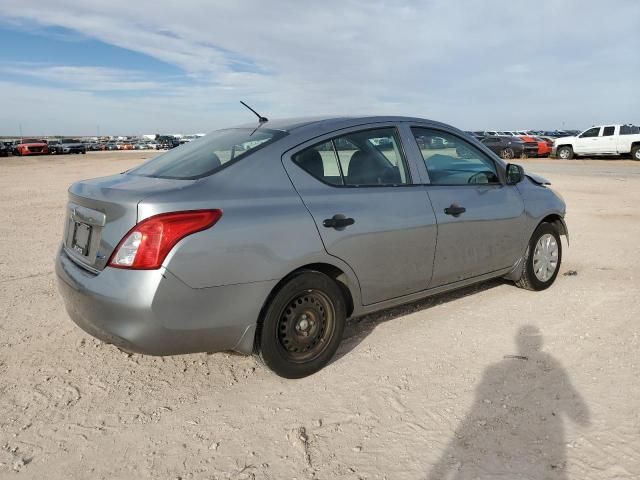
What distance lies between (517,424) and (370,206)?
1564mm

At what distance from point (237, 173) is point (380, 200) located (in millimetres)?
1023

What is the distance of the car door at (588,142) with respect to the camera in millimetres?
27031

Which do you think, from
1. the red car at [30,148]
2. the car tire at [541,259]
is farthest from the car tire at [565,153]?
the red car at [30,148]

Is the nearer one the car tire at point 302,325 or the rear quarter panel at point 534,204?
the car tire at point 302,325

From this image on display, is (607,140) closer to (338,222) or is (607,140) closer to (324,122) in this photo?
(324,122)

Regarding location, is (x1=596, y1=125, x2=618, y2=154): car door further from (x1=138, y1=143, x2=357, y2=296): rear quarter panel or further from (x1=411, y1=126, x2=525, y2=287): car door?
(x1=138, y1=143, x2=357, y2=296): rear quarter panel

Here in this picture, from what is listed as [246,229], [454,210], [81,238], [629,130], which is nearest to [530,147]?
[629,130]

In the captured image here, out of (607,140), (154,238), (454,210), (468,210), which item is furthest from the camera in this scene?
(607,140)

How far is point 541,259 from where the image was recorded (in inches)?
199

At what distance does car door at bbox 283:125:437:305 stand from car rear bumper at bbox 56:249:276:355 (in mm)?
632

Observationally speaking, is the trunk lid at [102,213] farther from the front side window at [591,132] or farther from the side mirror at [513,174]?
the front side window at [591,132]

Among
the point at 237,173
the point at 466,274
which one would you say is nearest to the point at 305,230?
the point at 237,173

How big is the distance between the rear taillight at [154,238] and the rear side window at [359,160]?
88 centimetres

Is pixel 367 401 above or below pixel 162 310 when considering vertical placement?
below
